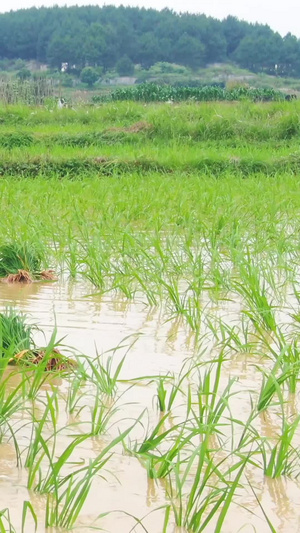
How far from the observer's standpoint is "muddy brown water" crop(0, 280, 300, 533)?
1.58m

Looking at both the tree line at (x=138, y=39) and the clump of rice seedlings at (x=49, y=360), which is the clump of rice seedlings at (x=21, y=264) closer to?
the clump of rice seedlings at (x=49, y=360)

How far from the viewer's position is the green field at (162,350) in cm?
162

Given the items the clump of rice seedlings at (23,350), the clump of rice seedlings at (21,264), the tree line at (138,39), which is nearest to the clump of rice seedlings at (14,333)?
the clump of rice seedlings at (23,350)

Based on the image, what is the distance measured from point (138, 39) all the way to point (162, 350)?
7192cm

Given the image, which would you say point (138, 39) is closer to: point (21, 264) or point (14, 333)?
point (21, 264)

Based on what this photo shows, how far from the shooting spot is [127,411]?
2137 mm

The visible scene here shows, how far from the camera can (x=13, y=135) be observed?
36.3ft

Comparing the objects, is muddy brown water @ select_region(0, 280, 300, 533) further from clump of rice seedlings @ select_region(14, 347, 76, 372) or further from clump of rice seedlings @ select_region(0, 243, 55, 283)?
clump of rice seedlings @ select_region(0, 243, 55, 283)

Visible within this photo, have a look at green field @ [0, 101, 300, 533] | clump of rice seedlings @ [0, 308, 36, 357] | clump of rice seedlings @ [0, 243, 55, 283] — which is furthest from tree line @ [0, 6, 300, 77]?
clump of rice seedlings @ [0, 308, 36, 357]

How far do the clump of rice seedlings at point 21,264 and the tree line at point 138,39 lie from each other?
61.2 meters

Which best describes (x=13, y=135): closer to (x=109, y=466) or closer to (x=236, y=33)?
(x=109, y=466)

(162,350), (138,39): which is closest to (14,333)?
(162,350)

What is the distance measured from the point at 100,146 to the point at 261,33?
221 feet

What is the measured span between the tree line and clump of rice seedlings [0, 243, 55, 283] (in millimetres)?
61218
